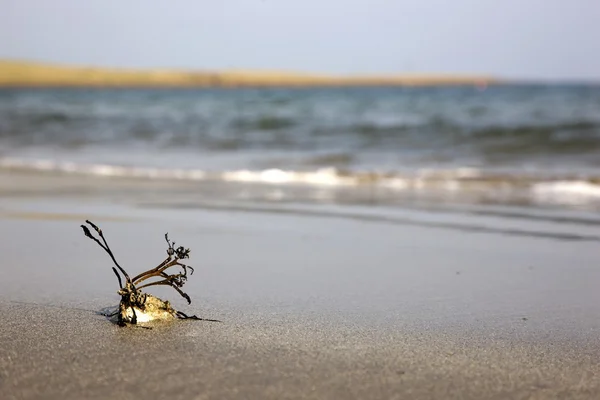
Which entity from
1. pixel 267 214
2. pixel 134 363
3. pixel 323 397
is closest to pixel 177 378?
pixel 134 363

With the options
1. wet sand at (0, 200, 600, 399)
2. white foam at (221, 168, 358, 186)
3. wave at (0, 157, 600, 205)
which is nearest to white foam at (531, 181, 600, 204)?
wave at (0, 157, 600, 205)

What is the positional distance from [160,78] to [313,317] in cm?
14073

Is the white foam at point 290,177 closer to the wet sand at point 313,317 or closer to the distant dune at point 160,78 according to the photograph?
the wet sand at point 313,317

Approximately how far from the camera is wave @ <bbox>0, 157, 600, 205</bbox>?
8042 millimetres

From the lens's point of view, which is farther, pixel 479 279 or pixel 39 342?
pixel 479 279

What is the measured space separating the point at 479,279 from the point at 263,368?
1.84 metres

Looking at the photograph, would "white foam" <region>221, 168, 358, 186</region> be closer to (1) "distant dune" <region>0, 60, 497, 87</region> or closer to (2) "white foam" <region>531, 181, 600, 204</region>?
(2) "white foam" <region>531, 181, 600, 204</region>

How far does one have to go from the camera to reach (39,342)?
9.22ft

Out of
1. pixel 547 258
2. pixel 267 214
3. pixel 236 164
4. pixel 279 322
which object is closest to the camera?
pixel 279 322

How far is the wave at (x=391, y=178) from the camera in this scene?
26.4ft

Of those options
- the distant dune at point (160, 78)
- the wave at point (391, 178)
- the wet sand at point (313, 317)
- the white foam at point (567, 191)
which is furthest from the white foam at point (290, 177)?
the distant dune at point (160, 78)

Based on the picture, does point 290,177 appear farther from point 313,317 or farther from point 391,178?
point 313,317

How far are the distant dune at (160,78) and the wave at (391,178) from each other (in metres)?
109

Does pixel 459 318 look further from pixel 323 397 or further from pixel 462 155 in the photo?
pixel 462 155
